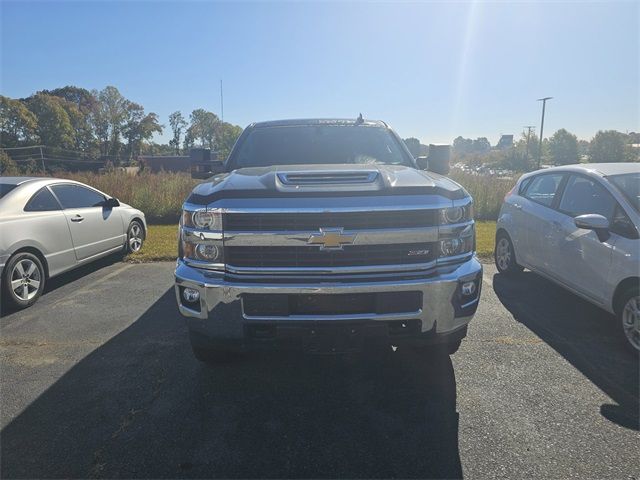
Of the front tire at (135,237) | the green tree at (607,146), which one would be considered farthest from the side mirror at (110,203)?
the green tree at (607,146)

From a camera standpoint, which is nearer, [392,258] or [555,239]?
[392,258]

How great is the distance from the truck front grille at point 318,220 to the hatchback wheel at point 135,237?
5645 millimetres

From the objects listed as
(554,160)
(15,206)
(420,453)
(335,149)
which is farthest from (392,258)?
(554,160)

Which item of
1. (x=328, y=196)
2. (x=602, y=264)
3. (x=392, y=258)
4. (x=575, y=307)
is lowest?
(x=575, y=307)

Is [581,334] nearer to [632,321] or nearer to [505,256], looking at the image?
[632,321]

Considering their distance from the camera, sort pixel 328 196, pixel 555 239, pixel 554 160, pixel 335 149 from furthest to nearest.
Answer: pixel 554 160 < pixel 555 239 < pixel 335 149 < pixel 328 196

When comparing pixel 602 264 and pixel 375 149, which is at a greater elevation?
pixel 375 149

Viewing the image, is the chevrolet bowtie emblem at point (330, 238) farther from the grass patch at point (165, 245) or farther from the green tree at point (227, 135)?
the green tree at point (227, 135)

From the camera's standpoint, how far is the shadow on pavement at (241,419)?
92.9 inches

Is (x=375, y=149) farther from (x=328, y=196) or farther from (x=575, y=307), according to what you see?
(x=575, y=307)

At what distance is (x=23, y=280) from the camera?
4977 millimetres

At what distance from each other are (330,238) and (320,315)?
1.66 feet

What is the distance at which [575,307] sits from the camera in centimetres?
498

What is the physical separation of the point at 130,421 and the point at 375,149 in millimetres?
3326
